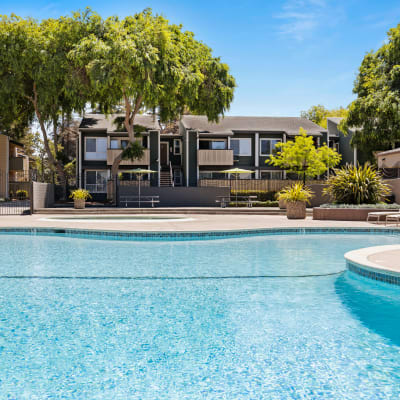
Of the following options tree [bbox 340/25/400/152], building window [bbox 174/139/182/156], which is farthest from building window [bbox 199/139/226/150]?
tree [bbox 340/25/400/152]

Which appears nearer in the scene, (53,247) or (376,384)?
(376,384)

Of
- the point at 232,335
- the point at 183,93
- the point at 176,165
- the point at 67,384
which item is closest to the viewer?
the point at 67,384

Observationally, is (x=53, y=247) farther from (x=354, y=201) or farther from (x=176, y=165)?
(x=176, y=165)

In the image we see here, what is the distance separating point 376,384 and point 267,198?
2545cm

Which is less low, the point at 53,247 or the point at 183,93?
the point at 183,93

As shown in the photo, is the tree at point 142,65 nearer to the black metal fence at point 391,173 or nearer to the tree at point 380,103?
the tree at point 380,103

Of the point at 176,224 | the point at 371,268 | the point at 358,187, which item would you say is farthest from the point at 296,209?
the point at 371,268

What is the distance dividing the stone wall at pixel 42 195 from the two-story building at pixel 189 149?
29.0 ft

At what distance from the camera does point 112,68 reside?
24.5 meters

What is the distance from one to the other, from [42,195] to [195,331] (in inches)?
793

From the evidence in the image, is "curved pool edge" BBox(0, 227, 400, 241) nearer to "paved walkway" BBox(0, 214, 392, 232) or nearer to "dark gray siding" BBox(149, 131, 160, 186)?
"paved walkway" BBox(0, 214, 392, 232)

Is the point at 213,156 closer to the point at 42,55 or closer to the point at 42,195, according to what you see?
the point at 42,55

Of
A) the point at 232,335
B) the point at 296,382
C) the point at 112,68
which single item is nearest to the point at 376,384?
the point at 296,382

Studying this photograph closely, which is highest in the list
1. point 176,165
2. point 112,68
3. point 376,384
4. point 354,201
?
point 112,68
